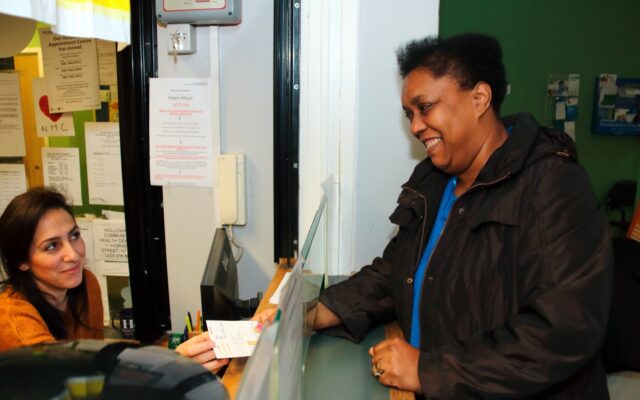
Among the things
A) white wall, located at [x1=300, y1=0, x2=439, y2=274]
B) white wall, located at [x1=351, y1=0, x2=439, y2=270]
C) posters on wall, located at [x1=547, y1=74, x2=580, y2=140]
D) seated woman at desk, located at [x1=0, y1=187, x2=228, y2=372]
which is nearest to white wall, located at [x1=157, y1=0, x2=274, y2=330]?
white wall, located at [x1=300, y1=0, x2=439, y2=274]

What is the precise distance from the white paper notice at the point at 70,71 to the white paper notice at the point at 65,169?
223mm

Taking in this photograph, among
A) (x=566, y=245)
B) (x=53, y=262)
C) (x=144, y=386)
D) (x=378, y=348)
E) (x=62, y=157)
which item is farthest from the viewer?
(x=62, y=157)

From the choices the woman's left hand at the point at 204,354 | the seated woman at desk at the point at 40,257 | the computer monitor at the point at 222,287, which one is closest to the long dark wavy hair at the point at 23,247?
the seated woman at desk at the point at 40,257

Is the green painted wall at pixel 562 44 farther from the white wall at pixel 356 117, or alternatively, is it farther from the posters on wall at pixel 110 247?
the posters on wall at pixel 110 247

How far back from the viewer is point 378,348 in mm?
993

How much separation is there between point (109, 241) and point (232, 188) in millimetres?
906

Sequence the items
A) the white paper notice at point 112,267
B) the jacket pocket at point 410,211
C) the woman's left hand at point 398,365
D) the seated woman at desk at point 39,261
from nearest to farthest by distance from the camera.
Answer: the woman's left hand at point 398,365, the jacket pocket at point 410,211, the seated woman at desk at point 39,261, the white paper notice at point 112,267

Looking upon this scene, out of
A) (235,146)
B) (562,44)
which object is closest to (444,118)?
(235,146)

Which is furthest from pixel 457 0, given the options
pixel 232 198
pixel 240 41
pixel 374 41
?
pixel 232 198

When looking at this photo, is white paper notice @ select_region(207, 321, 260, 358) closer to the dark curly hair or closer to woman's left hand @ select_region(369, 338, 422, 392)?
woman's left hand @ select_region(369, 338, 422, 392)

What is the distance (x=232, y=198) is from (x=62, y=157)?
3.49ft

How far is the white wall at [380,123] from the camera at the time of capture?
153cm

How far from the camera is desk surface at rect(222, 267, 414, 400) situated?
0.92 meters

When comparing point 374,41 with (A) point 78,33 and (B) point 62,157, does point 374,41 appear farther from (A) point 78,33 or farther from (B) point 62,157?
(B) point 62,157
